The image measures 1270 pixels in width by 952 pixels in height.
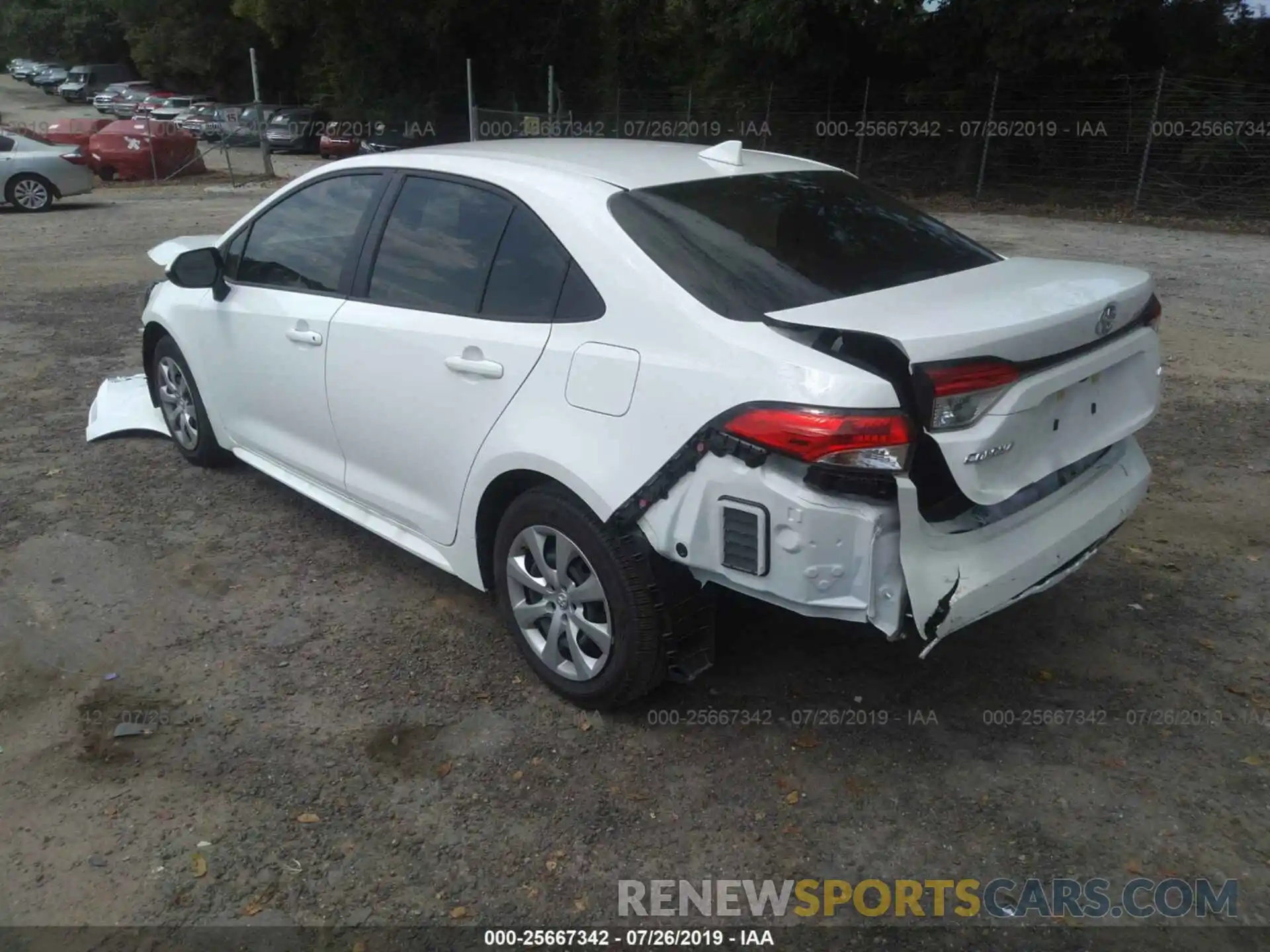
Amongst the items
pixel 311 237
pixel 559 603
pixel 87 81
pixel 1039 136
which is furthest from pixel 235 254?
pixel 87 81

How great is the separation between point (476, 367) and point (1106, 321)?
1.96 metres

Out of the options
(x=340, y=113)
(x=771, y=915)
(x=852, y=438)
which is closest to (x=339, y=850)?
(x=771, y=915)

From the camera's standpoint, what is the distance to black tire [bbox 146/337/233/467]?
522cm

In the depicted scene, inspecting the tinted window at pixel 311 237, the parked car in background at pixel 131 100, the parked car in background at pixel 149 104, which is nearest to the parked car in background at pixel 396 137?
the parked car in background at pixel 149 104

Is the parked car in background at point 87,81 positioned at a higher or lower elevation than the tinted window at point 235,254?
lower

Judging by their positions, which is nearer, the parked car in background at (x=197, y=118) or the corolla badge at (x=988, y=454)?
the corolla badge at (x=988, y=454)

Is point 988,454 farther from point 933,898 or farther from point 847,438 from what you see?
point 933,898

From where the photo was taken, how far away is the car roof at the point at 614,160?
3.53 metres

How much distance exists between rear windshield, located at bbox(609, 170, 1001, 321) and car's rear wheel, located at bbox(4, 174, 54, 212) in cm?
1726

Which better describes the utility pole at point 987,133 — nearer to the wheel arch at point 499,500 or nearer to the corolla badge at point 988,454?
the wheel arch at point 499,500

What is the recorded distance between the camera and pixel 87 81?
5206 centimetres

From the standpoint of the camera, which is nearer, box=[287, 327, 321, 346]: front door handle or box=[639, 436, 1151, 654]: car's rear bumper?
box=[639, 436, 1151, 654]: car's rear bumper

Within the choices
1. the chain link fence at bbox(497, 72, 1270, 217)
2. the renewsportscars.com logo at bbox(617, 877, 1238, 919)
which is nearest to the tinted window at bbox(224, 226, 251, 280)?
the renewsportscars.com logo at bbox(617, 877, 1238, 919)

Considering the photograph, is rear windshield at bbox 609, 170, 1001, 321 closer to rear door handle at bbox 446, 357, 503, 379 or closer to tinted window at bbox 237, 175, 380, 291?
rear door handle at bbox 446, 357, 503, 379
